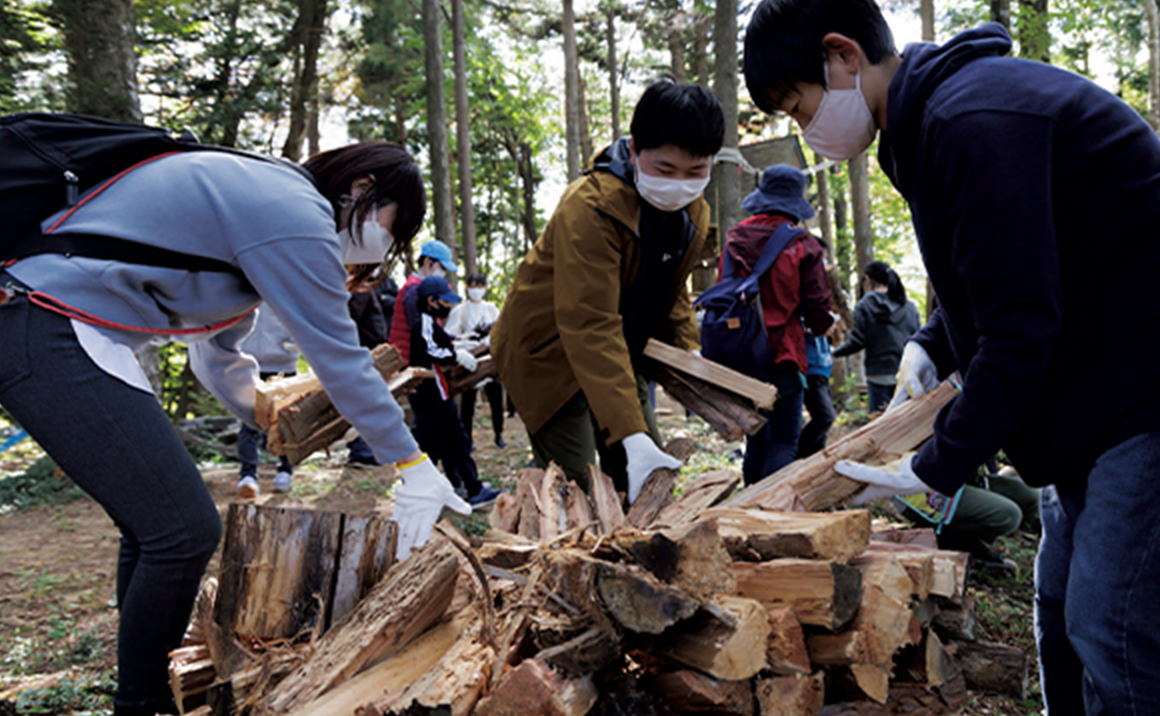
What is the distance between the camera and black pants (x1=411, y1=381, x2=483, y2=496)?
19.1 ft

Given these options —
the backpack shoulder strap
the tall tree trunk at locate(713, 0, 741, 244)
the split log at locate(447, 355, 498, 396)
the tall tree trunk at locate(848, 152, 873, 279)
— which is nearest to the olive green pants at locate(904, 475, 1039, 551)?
the backpack shoulder strap

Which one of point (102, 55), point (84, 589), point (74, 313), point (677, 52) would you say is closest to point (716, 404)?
point (74, 313)

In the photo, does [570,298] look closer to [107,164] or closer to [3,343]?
[107,164]

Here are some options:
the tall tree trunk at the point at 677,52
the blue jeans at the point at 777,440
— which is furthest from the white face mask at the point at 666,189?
the tall tree trunk at the point at 677,52

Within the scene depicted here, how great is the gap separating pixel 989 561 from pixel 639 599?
3.13 metres

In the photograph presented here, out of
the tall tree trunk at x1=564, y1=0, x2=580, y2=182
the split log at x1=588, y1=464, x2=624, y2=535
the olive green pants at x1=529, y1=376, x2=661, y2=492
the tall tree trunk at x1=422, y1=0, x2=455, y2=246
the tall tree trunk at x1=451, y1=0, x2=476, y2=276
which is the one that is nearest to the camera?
the split log at x1=588, y1=464, x2=624, y2=535

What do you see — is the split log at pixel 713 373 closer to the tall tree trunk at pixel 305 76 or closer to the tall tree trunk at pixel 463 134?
the tall tree trunk at pixel 463 134

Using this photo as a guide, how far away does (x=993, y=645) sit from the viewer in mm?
2602

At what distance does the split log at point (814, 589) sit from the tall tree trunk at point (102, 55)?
653cm

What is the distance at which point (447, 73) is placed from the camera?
1750cm

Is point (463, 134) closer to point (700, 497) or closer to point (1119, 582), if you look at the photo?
point (700, 497)

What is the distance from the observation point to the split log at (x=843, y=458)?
7.82 ft

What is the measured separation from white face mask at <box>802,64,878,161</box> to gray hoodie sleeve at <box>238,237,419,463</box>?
51.9 inches

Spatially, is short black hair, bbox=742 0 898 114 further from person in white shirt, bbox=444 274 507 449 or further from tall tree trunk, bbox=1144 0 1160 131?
tall tree trunk, bbox=1144 0 1160 131
